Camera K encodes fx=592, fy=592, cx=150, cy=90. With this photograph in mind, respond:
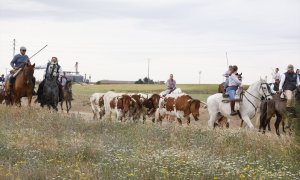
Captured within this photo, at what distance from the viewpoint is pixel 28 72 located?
23.9 meters

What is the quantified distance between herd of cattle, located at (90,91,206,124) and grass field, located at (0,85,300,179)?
6110 millimetres

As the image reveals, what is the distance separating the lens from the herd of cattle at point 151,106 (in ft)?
81.3

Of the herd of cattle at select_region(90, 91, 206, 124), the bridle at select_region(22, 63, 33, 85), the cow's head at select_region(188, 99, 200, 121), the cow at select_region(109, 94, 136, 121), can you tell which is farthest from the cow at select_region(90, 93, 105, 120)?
the cow's head at select_region(188, 99, 200, 121)

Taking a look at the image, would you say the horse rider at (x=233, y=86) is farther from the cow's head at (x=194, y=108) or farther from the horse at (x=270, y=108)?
the cow's head at (x=194, y=108)

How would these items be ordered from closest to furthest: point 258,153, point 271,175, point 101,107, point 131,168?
1. point 271,175
2. point 131,168
3. point 258,153
4. point 101,107

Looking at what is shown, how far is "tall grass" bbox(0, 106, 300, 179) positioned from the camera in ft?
33.4

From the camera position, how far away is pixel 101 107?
91.1 feet

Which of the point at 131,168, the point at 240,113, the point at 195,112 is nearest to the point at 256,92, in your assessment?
the point at 240,113

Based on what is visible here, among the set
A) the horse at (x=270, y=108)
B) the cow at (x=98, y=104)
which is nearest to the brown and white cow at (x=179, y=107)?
the horse at (x=270, y=108)

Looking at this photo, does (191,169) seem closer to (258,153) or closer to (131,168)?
(131,168)

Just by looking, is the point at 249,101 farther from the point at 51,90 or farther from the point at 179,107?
the point at 51,90

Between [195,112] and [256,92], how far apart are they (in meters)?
3.20

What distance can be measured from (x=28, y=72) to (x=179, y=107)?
21.1 feet

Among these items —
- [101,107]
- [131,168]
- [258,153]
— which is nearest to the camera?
[131,168]
